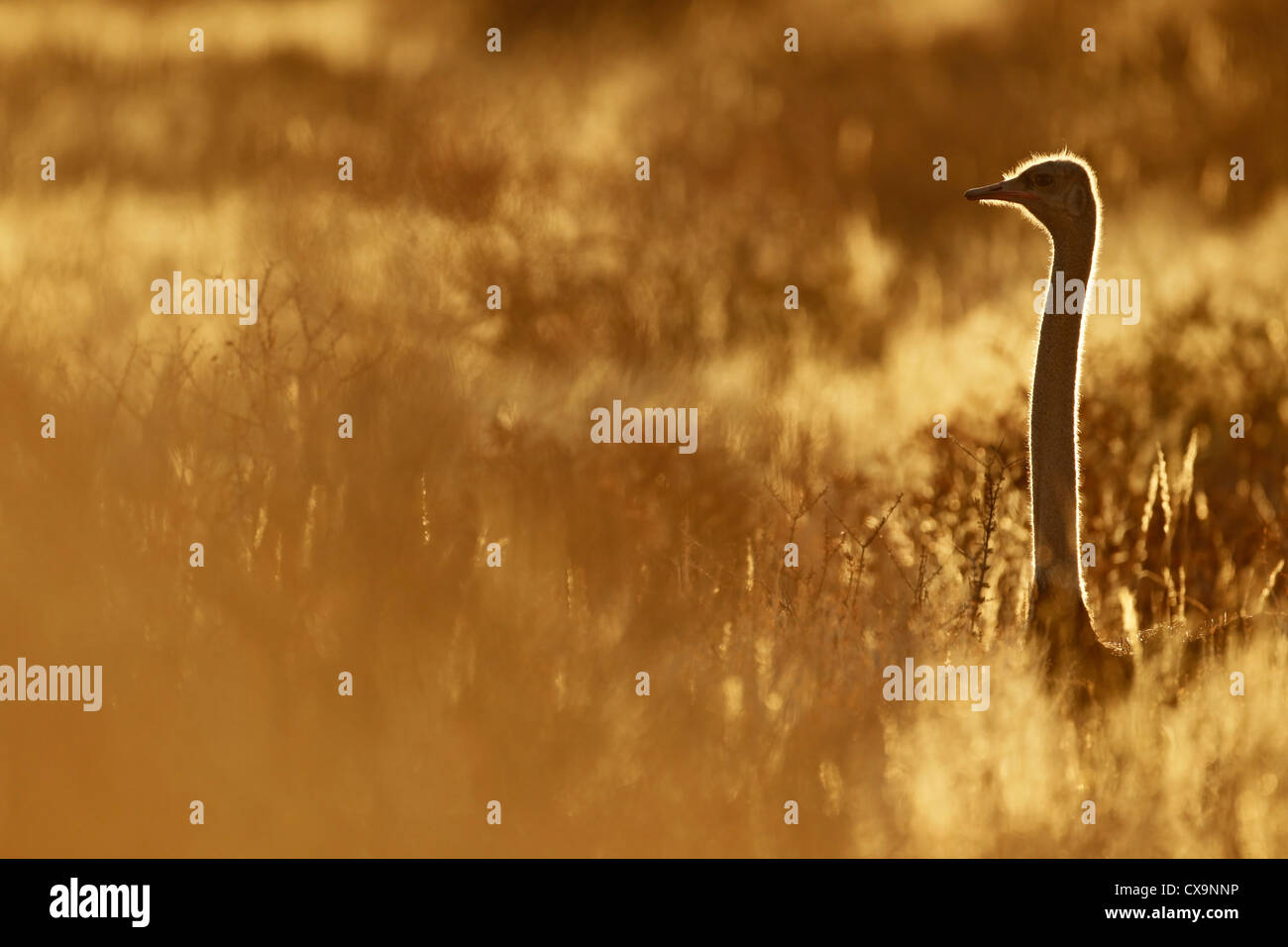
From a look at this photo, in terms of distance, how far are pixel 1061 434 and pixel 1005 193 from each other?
0.72 m

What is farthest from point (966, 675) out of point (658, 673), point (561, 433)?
point (561, 433)

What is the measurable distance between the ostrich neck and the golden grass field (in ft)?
0.81

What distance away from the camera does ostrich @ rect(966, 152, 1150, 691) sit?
4.19 m

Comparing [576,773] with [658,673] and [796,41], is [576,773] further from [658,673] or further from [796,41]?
[796,41]

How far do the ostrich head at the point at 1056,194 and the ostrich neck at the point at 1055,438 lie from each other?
0.15m

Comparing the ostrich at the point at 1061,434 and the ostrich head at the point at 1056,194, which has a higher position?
the ostrich head at the point at 1056,194

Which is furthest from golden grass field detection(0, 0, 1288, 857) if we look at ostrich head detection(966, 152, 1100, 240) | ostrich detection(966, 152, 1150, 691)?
ostrich head detection(966, 152, 1100, 240)

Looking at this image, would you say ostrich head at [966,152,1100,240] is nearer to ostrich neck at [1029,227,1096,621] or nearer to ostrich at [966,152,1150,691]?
ostrich at [966,152,1150,691]

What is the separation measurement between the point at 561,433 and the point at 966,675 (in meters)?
1.76

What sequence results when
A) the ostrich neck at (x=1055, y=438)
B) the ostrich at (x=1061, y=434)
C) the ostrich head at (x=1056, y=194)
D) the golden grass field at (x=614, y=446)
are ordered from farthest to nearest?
the ostrich head at (x=1056, y=194)
the ostrich neck at (x=1055, y=438)
the ostrich at (x=1061, y=434)
the golden grass field at (x=614, y=446)

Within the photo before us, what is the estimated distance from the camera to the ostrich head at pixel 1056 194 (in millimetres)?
4746

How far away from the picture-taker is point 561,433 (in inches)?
210

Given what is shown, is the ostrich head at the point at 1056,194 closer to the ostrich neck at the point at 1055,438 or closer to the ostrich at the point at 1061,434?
the ostrich at the point at 1061,434

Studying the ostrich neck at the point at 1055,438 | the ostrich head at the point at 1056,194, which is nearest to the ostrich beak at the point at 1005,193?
the ostrich head at the point at 1056,194
